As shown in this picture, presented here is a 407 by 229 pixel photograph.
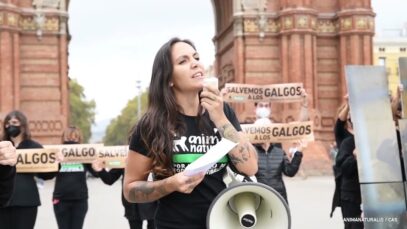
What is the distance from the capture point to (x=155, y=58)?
3.92 meters

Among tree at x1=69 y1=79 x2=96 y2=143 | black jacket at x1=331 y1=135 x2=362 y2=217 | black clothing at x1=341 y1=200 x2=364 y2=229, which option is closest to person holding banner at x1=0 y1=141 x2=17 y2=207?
black jacket at x1=331 y1=135 x2=362 y2=217

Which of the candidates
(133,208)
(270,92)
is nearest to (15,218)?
(133,208)

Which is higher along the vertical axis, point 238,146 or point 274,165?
point 238,146

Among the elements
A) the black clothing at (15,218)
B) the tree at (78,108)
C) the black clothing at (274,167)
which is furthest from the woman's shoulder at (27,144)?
the tree at (78,108)

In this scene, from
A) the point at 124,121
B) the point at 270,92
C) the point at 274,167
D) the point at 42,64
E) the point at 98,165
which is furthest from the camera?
the point at 124,121

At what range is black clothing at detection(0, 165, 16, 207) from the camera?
4.20 meters

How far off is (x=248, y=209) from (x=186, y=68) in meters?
0.85

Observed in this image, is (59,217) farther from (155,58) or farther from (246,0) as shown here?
(246,0)

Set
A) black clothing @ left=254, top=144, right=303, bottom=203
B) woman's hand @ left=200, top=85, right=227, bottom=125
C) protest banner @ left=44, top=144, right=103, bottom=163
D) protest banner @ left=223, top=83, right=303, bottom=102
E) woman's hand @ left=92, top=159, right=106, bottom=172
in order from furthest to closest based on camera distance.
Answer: protest banner @ left=223, top=83, right=303, bottom=102 < protest banner @ left=44, top=144, right=103, bottom=163 < woman's hand @ left=92, top=159, right=106, bottom=172 < black clothing @ left=254, top=144, right=303, bottom=203 < woman's hand @ left=200, top=85, right=227, bottom=125

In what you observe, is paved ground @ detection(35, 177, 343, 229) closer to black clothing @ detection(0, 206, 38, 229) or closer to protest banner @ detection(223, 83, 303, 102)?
protest banner @ detection(223, 83, 303, 102)

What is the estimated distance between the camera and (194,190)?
3723mm

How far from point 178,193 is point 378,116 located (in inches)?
127

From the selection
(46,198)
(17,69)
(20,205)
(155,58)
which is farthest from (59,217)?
(17,69)

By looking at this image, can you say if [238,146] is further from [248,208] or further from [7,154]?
[7,154]
